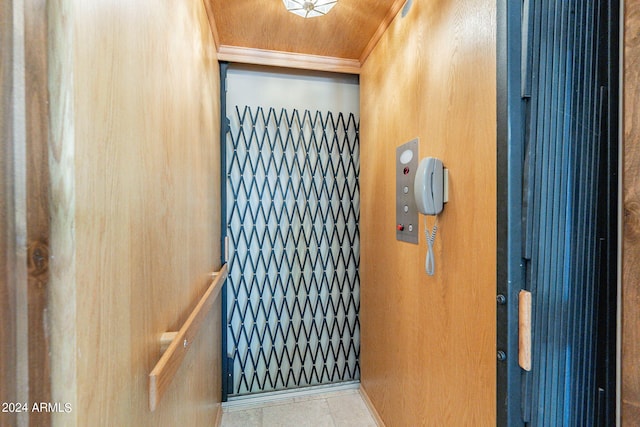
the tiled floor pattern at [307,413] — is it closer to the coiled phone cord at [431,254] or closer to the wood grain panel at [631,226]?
the coiled phone cord at [431,254]

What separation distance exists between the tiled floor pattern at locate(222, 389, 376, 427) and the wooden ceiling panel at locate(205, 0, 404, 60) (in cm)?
256

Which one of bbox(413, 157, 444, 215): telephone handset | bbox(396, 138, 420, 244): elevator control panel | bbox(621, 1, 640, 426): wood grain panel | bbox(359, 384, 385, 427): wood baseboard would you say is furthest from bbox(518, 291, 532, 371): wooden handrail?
bbox(359, 384, 385, 427): wood baseboard

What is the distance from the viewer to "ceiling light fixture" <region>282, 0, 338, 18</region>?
1.48 metres

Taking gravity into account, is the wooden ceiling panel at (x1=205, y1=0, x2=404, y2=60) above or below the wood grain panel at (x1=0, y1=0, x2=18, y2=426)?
above

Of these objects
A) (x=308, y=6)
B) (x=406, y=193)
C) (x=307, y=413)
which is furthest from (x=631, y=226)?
(x=307, y=413)

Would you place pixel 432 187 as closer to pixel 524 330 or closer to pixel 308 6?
pixel 524 330

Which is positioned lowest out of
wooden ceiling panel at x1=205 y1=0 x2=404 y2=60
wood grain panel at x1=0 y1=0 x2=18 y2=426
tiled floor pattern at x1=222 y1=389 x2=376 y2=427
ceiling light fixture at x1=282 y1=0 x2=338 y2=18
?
tiled floor pattern at x1=222 y1=389 x2=376 y2=427

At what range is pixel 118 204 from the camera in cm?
Answer: 56

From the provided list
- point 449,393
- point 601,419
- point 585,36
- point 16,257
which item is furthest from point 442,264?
point 16,257

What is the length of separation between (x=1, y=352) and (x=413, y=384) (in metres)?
1.53

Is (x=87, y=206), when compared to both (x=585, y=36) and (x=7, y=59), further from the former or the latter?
(x=585, y=36)

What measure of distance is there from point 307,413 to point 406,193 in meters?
1.66

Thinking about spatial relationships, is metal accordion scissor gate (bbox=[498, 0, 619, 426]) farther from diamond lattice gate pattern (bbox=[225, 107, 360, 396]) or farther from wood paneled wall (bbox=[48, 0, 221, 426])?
diamond lattice gate pattern (bbox=[225, 107, 360, 396])

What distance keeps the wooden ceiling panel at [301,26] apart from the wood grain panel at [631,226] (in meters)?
1.28
